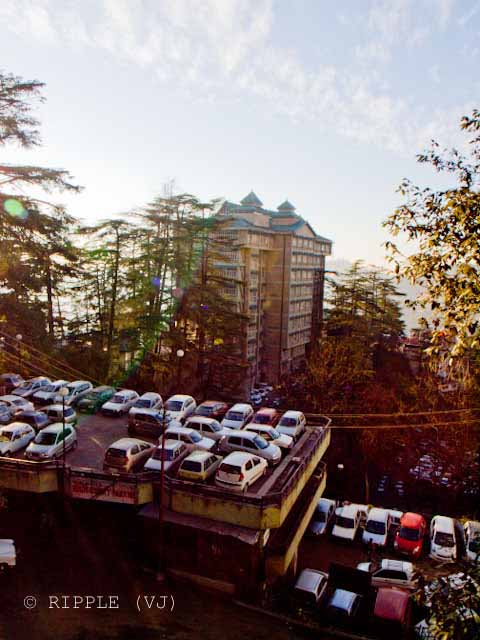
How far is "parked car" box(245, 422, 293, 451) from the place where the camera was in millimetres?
24078

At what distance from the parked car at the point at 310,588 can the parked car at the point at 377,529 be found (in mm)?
6473

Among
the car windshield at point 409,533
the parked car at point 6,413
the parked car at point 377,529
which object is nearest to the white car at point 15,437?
the parked car at point 6,413

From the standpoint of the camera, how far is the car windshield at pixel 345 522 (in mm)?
26906

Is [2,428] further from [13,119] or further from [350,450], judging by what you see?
[350,450]

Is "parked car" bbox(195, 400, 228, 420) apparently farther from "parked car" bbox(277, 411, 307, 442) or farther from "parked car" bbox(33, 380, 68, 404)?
"parked car" bbox(33, 380, 68, 404)

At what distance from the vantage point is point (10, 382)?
105ft

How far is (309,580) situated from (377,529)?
26.0ft

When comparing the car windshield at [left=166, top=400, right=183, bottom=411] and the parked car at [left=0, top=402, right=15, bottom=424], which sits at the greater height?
the car windshield at [left=166, top=400, right=183, bottom=411]

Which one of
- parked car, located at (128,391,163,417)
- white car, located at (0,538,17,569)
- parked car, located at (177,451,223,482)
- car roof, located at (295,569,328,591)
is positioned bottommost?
car roof, located at (295,569,328,591)

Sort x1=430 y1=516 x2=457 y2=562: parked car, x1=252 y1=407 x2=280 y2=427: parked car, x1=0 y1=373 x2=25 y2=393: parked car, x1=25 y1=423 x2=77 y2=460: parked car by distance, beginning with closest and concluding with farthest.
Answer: x1=25 y1=423 x2=77 y2=460: parked car
x1=430 y1=516 x2=457 y2=562: parked car
x1=252 y1=407 x2=280 y2=427: parked car
x1=0 y1=373 x2=25 y2=393: parked car

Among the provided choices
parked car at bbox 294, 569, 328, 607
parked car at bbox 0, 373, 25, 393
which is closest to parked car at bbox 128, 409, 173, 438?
parked car at bbox 294, 569, 328, 607

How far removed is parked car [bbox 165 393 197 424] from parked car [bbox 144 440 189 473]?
4924mm

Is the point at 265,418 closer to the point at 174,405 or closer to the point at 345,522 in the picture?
the point at 174,405

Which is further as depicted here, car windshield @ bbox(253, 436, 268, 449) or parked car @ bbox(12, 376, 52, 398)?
parked car @ bbox(12, 376, 52, 398)
